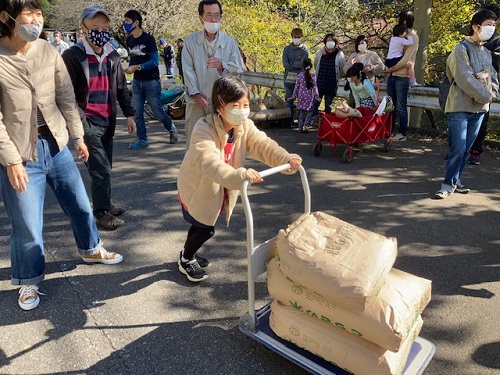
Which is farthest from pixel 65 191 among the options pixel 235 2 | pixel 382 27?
pixel 235 2

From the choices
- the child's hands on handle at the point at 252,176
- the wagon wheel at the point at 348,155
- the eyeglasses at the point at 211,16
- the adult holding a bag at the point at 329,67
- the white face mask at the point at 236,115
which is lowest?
the wagon wheel at the point at 348,155

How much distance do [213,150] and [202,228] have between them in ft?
2.46

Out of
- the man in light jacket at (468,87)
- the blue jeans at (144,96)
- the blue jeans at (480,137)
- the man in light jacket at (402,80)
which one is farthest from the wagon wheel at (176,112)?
the man in light jacket at (468,87)

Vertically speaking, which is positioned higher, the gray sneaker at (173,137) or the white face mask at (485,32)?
the white face mask at (485,32)

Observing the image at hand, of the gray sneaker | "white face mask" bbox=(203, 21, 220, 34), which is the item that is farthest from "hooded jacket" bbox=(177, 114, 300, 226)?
the gray sneaker

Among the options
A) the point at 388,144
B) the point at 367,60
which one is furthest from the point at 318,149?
the point at 367,60

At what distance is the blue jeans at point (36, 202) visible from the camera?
2994mm

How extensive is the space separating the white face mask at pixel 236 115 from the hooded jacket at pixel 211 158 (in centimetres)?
12

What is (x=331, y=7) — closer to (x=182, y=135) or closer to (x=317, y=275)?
(x=182, y=135)

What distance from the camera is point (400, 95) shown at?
25.1 ft

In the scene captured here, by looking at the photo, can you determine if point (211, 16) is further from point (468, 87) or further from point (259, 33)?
point (259, 33)

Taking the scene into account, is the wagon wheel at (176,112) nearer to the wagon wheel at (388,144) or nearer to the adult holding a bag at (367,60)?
the adult holding a bag at (367,60)

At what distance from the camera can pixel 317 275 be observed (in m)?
2.19

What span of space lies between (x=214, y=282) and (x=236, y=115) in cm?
145
